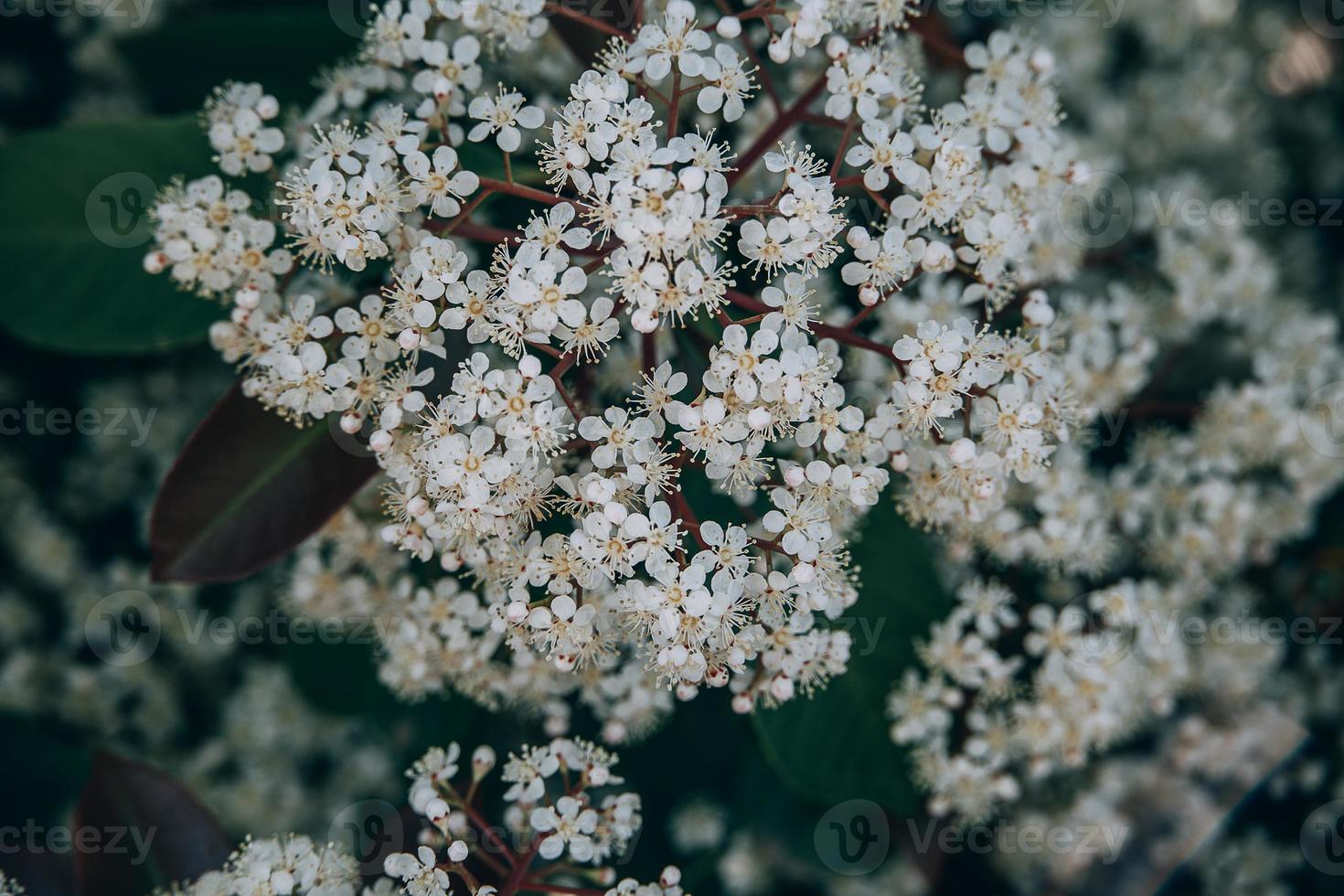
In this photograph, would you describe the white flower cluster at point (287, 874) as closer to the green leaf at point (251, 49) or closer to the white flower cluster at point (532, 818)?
the white flower cluster at point (532, 818)

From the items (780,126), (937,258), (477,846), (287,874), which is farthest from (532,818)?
(780,126)

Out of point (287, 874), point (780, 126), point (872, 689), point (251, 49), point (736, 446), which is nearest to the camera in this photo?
point (736, 446)

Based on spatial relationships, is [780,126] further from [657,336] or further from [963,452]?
[963,452]

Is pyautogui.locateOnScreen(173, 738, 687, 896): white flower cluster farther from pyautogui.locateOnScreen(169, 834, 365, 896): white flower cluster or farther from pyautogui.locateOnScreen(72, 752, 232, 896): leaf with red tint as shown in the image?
pyautogui.locateOnScreen(72, 752, 232, 896): leaf with red tint

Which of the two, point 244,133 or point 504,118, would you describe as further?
point 244,133

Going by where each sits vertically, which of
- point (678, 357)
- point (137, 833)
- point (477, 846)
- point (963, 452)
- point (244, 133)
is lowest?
Result: point (137, 833)

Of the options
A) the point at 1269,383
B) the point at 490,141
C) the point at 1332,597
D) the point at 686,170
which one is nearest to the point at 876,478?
the point at 686,170
